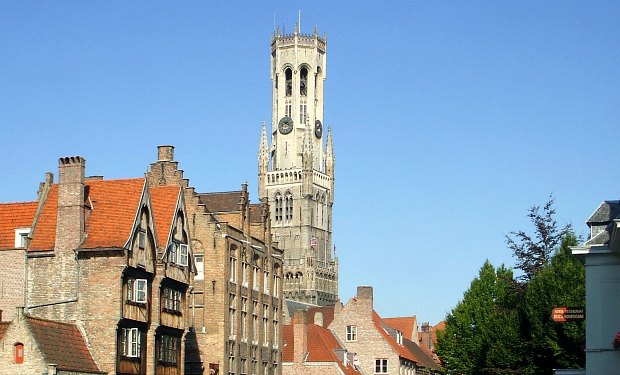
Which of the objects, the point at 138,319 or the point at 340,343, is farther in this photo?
the point at 340,343

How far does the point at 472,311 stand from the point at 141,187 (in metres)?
36.0

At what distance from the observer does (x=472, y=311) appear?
296 feet

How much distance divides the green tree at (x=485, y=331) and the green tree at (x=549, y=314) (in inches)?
74.9

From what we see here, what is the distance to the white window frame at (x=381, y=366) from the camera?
107438mm

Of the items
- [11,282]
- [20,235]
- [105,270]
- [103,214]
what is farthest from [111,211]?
[11,282]

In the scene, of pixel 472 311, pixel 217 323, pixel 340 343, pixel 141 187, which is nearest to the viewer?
pixel 141 187

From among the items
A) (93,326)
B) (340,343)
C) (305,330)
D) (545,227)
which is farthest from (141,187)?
(340,343)

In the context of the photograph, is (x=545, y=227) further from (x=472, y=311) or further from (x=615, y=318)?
(x=615, y=318)

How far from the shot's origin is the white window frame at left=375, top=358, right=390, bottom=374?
107438 millimetres

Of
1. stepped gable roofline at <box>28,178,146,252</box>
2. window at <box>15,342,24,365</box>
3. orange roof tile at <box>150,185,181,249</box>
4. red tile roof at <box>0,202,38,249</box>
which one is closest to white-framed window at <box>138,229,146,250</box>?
stepped gable roofline at <box>28,178,146,252</box>

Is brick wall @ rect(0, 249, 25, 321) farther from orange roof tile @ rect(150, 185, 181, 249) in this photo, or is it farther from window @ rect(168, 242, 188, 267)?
window @ rect(168, 242, 188, 267)

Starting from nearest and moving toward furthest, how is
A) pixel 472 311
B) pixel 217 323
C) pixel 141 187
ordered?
pixel 141 187
pixel 217 323
pixel 472 311

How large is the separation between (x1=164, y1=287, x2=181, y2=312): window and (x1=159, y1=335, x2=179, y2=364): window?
1443mm

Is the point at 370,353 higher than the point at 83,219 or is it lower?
lower
